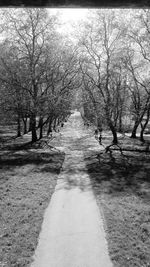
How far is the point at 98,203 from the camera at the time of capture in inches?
376

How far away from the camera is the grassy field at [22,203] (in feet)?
20.0

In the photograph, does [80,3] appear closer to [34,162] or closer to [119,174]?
[119,174]

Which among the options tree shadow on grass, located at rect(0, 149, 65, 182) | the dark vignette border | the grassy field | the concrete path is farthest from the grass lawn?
the dark vignette border

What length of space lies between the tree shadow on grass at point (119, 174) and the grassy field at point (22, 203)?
2.20m

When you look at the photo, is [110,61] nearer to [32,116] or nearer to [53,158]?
[32,116]

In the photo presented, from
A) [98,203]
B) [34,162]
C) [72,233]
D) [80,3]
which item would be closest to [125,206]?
[98,203]

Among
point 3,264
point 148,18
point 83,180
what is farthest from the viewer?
point 148,18

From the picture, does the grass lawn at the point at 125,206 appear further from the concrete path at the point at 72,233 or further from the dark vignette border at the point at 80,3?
the dark vignette border at the point at 80,3

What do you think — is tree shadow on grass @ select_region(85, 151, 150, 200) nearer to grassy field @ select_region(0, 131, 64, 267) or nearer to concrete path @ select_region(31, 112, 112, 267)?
concrete path @ select_region(31, 112, 112, 267)

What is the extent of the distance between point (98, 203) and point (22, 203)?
2.76m

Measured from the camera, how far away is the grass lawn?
20.0 feet

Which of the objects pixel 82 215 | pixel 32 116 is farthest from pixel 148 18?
pixel 82 215

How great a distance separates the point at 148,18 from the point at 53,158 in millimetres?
14870

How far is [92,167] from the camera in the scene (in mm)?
16312
